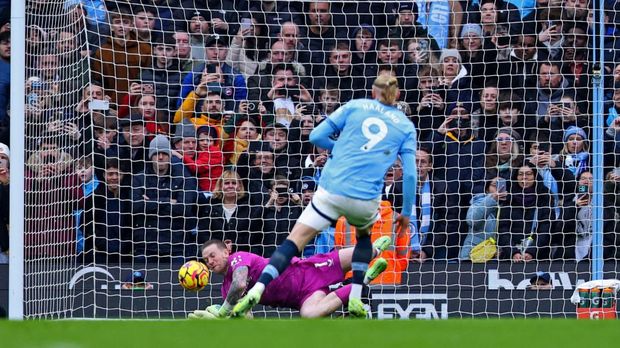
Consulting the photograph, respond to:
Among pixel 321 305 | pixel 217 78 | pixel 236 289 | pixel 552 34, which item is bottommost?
pixel 321 305

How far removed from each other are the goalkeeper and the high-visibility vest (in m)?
0.94

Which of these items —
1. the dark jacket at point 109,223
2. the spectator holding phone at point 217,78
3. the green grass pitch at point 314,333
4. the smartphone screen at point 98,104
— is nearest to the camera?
the green grass pitch at point 314,333

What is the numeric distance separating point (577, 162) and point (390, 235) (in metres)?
1.94

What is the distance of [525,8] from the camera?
38.8 ft

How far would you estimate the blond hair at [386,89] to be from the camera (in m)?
8.66

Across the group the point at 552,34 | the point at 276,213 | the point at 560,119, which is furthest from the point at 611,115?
the point at 276,213

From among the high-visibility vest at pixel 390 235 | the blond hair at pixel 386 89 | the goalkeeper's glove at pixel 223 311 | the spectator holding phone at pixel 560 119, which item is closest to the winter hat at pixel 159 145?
the high-visibility vest at pixel 390 235

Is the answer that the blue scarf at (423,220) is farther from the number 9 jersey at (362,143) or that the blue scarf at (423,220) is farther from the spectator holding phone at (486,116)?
the number 9 jersey at (362,143)

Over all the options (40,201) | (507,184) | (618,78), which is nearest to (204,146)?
(40,201)

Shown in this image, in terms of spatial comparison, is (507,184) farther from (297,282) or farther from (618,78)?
(297,282)

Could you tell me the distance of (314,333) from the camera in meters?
4.53

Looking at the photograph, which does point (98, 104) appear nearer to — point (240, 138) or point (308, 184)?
point (240, 138)

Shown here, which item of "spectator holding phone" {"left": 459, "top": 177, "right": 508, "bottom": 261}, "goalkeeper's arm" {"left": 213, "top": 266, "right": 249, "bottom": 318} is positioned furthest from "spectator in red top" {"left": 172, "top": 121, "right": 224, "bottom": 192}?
"spectator holding phone" {"left": 459, "top": 177, "right": 508, "bottom": 261}

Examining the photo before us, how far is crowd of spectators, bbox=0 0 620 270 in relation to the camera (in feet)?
38.4
